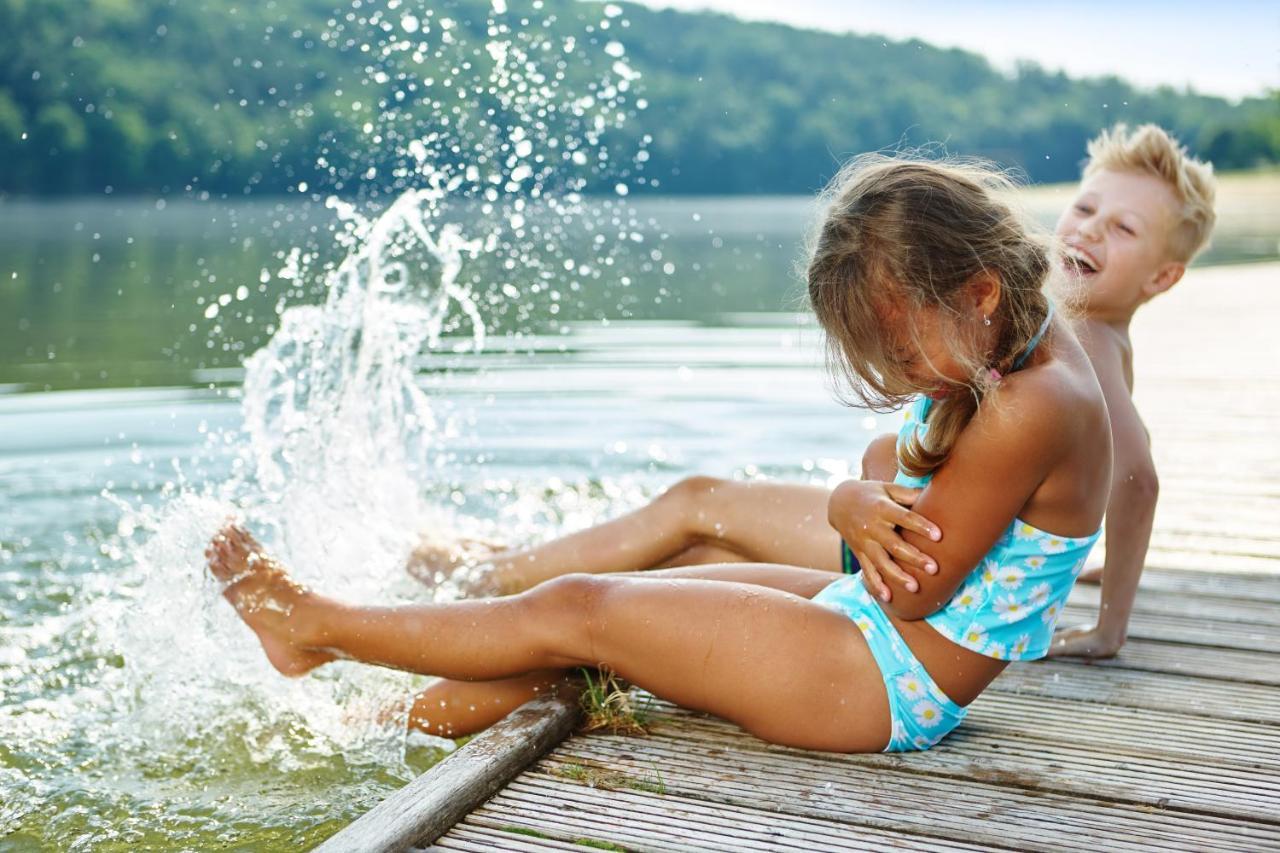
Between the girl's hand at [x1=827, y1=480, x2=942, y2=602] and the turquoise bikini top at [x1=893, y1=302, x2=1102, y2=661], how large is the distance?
0.10 meters

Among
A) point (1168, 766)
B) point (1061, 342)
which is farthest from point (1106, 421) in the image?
point (1168, 766)

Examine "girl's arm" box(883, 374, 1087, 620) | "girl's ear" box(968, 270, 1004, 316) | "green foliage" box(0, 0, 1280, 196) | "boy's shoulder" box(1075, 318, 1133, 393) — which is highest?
"green foliage" box(0, 0, 1280, 196)

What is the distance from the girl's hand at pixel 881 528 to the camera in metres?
2.45

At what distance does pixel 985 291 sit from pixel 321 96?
14.3 meters

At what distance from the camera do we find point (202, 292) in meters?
16.9

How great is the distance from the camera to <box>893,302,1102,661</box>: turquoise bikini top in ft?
8.21

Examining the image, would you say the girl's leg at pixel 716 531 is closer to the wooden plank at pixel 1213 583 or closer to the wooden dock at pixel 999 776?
the wooden dock at pixel 999 776

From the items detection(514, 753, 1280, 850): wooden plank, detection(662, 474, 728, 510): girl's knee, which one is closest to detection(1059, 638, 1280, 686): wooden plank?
detection(514, 753, 1280, 850): wooden plank

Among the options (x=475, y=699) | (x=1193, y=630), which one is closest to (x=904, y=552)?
(x=475, y=699)

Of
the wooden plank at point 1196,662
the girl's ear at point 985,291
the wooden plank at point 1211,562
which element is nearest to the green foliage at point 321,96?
the wooden plank at point 1211,562

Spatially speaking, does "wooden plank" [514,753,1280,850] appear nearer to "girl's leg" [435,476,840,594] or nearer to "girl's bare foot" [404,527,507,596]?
"girl's leg" [435,476,840,594]

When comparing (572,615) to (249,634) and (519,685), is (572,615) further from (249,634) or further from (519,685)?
(249,634)

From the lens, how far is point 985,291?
2400 mm

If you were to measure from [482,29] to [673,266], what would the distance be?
579 inches
